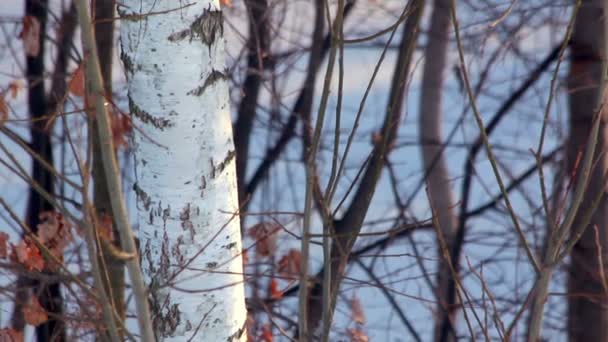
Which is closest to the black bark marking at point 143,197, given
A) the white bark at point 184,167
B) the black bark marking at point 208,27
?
the white bark at point 184,167

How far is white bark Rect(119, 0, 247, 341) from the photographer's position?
74.9 inches

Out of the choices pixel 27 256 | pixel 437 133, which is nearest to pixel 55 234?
pixel 27 256

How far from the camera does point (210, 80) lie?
194 cm

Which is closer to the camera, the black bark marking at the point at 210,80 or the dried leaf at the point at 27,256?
the black bark marking at the point at 210,80

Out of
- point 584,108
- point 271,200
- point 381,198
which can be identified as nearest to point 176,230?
point 584,108

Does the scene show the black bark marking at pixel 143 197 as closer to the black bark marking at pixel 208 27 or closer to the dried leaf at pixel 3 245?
the black bark marking at pixel 208 27

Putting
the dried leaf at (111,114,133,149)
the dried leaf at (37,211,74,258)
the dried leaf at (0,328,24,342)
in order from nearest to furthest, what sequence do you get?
the dried leaf at (0,328,24,342) < the dried leaf at (37,211,74,258) < the dried leaf at (111,114,133,149)

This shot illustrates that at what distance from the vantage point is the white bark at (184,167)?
74.9 inches

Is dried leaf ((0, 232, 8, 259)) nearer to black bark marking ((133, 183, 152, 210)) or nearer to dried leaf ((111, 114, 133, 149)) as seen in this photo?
dried leaf ((111, 114, 133, 149))

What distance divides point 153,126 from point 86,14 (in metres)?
0.38

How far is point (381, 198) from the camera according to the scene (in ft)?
20.1

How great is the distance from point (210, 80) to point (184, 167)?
197 millimetres

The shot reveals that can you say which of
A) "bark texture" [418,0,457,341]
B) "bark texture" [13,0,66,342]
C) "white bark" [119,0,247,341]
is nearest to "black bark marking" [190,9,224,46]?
"white bark" [119,0,247,341]

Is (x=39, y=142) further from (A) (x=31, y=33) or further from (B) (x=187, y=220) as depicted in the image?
(B) (x=187, y=220)
